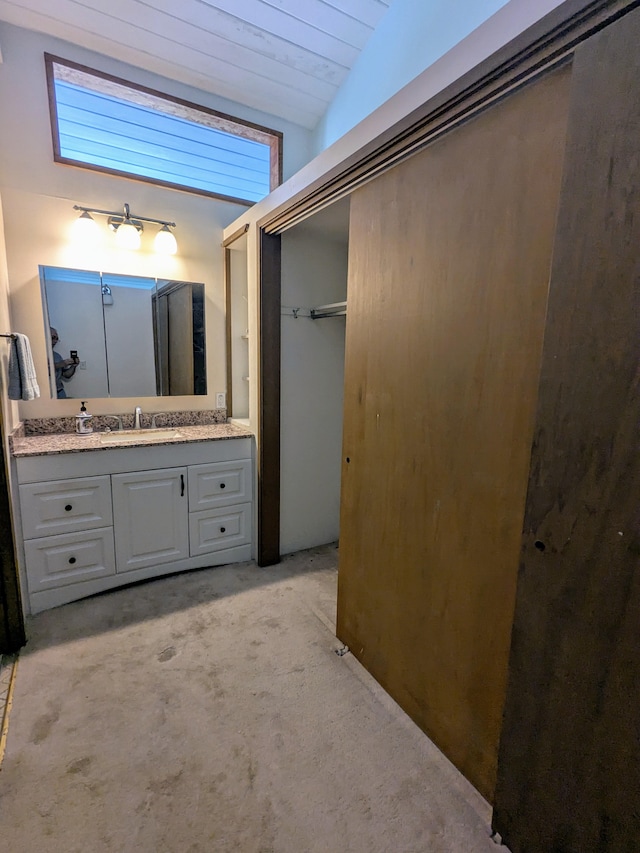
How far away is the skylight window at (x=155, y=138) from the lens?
2.27 m

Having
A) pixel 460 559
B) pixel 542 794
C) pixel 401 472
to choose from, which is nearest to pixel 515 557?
pixel 460 559

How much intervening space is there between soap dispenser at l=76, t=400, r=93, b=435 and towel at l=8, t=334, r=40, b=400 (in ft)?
1.58

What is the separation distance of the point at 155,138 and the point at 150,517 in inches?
94.7

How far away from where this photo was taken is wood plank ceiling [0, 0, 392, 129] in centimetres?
202

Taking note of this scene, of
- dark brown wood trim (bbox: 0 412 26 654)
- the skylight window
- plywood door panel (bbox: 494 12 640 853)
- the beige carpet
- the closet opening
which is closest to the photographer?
plywood door panel (bbox: 494 12 640 853)

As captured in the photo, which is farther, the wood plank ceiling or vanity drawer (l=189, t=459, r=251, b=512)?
vanity drawer (l=189, t=459, r=251, b=512)

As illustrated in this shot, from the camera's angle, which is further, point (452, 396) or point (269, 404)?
point (269, 404)

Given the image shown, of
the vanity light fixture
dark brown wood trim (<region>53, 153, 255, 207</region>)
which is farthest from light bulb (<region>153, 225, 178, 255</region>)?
dark brown wood trim (<region>53, 153, 255, 207</region>)

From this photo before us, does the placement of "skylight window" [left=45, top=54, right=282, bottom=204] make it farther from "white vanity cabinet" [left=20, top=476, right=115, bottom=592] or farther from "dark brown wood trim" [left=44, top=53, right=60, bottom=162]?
"white vanity cabinet" [left=20, top=476, right=115, bottom=592]

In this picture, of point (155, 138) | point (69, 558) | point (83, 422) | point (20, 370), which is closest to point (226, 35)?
point (155, 138)

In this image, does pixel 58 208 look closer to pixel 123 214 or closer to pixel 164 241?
pixel 123 214

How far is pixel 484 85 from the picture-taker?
3.35 ft

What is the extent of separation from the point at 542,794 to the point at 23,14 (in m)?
3.81

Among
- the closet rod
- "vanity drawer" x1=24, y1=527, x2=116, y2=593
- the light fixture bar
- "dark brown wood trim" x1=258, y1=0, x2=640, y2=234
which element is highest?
the light fixture bar
